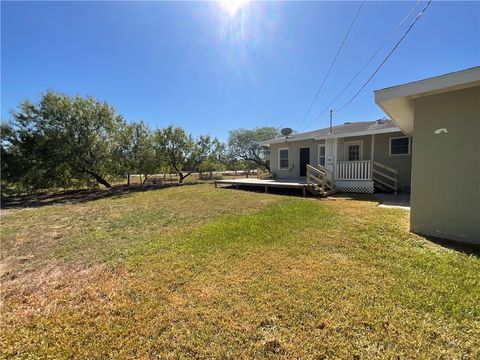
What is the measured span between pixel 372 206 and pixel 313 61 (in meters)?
7.86

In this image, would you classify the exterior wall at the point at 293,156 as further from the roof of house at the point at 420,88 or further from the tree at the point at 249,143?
the tree at the point at 249,143

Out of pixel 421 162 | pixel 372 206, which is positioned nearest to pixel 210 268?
pixel 421 162

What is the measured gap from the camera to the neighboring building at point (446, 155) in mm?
3826

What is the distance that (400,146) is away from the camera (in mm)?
10477

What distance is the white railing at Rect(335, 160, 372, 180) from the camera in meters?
9.81

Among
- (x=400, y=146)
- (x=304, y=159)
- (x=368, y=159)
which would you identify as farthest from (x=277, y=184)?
(x=400, y=146)

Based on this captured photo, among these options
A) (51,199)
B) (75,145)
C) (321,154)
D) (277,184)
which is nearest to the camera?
(277,184)

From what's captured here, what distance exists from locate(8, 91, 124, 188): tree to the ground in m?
11.6

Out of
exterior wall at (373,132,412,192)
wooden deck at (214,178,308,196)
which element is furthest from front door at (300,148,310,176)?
exterior wall at (373,132,412,192)

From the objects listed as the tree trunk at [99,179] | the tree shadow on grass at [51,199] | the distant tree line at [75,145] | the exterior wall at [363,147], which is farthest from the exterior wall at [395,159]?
the tree trunk at [99,179]

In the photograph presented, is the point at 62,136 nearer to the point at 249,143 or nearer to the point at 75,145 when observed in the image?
the point at 75,145

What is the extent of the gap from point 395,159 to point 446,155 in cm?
742

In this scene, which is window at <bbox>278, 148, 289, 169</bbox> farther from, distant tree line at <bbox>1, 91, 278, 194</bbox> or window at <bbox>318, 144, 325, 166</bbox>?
distant tree line at <bbox>1, 91, 278, 194</bbox>

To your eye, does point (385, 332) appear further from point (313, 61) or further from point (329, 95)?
point (329, 95)
